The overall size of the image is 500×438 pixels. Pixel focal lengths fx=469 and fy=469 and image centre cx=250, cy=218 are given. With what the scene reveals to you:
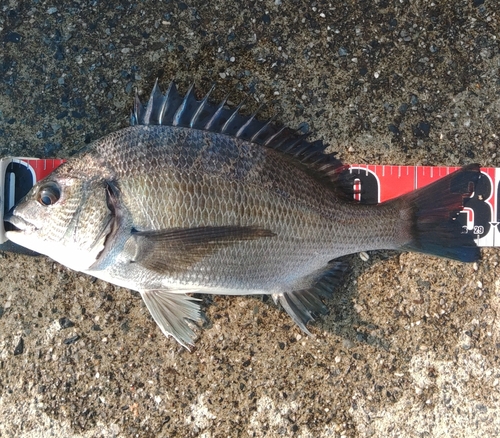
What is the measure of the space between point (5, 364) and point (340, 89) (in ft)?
7.14

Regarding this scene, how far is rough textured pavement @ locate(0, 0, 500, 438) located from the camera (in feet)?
7.59

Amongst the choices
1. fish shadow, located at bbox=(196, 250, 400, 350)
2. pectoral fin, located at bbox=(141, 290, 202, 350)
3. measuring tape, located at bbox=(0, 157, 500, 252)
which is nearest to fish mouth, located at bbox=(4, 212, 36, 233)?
pectoral fin, located at bbox=(141, 290, 202, 350)

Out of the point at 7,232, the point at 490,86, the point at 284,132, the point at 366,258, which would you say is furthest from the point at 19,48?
the point at 490,86

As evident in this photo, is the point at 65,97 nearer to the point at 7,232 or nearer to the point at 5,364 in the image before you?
the point at 7,232

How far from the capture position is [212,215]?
6.57 feet

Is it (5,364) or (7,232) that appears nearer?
(7,232)

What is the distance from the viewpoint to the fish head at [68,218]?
1970 mm

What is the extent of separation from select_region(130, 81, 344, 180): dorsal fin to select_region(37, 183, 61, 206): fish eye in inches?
18.1

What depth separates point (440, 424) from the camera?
235 centimetres

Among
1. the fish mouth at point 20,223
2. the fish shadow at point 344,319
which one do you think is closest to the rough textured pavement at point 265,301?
the fish shadow at point 344,319

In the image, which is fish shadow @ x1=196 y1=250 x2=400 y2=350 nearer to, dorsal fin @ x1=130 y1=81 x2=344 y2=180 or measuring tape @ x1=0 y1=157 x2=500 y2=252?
measuring tape @ x1=0 y1=157 x2=500 y2=252

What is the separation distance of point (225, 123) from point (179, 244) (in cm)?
60

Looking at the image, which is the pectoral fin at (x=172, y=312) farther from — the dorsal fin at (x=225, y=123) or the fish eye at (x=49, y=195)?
the dorsal fin at (x=225, y=123)

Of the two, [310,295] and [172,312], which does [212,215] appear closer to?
[172,312]
